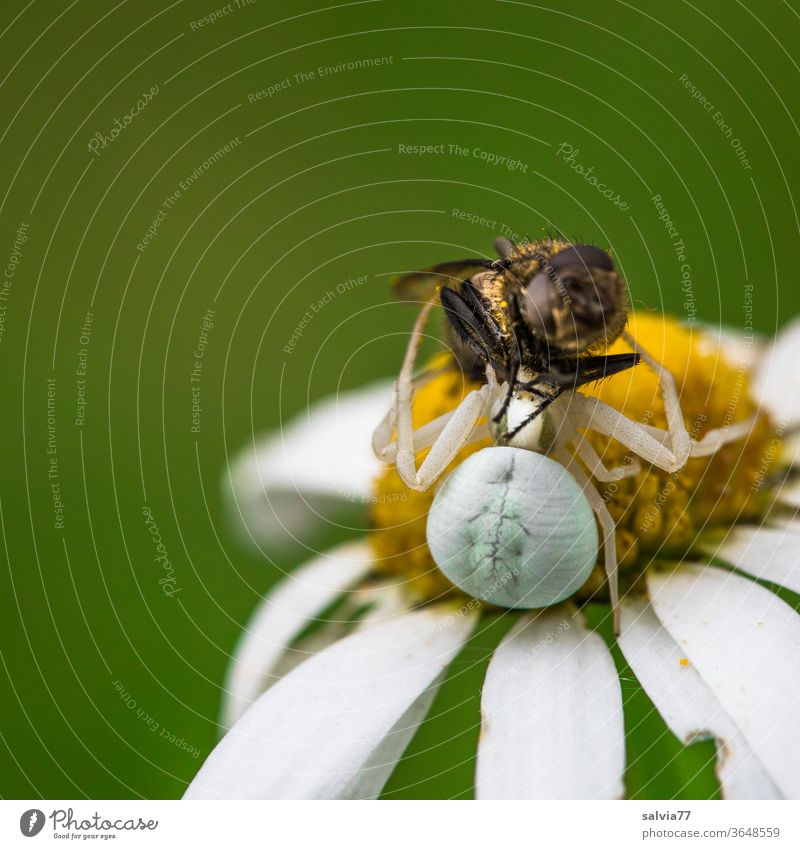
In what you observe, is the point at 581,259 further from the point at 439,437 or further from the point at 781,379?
the point at 781,379

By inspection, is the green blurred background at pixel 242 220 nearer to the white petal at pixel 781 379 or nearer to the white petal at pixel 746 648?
the white petal at pixel 781 379

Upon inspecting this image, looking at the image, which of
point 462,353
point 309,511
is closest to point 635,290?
point 462,353

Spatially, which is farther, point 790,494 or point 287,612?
point 287,612

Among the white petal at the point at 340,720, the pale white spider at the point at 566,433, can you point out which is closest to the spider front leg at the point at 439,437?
the pale white spider at the point at 566,433

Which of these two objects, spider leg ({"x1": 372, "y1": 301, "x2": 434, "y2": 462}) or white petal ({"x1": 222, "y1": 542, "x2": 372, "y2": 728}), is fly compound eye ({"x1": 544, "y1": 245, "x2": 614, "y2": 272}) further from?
white petal ({"x1": 222, "y1": 542, "x2": 372, "y2": 728})

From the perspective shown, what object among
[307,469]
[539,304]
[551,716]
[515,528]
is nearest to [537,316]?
[539,304]
